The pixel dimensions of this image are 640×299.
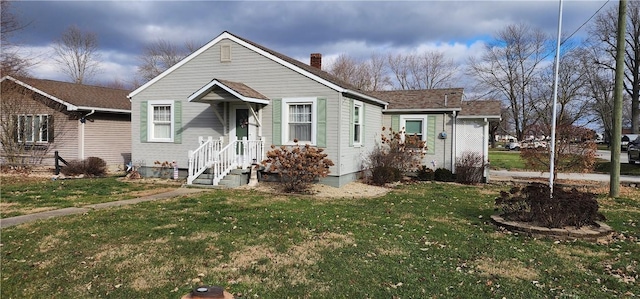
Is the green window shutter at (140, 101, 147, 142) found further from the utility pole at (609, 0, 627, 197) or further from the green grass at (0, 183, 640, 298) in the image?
the utility pole at (609, 0, 627, 197)

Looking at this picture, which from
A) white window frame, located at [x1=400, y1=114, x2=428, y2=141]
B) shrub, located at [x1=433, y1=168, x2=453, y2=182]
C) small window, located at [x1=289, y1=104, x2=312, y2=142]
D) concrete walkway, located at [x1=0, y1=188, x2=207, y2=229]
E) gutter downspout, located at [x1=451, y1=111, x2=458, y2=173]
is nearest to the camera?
concrete walkway, located at [x1=0, y1=188, x2=207, y2=229]

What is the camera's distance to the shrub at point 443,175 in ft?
50.8

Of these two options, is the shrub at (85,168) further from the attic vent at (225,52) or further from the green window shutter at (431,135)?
the green window shutter at (431,135)

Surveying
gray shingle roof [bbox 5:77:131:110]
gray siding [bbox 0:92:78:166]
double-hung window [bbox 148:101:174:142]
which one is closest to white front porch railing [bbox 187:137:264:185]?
double-hung window [bbox 148:101:174:142]

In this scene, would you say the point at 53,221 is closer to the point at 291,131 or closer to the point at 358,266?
the point at 358,266

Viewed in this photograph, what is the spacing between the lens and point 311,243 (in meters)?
6.03

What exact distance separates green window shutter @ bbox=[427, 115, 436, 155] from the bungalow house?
0.51m

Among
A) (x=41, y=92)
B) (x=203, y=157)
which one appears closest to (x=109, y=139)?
(x=41, y=92)

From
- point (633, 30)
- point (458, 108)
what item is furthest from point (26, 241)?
point (633, 30)

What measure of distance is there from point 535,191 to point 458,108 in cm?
902

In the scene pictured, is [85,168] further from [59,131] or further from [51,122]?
[51,122]

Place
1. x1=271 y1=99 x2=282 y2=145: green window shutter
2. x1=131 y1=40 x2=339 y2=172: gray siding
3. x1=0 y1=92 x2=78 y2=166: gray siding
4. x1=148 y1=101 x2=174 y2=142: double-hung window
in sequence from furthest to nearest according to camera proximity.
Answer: x1=0 y1=92 x2=78 y2=166: gray siding
x1=148 y1=101 x2=174 y2=142: double-hung window
x1=271 y1=99 x2=282 y2=145: green window shutter
x1=131 y1=40 x2=339 y2=172: gray siding

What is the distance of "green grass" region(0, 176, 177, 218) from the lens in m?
8.70

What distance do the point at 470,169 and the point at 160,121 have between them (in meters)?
11.9
